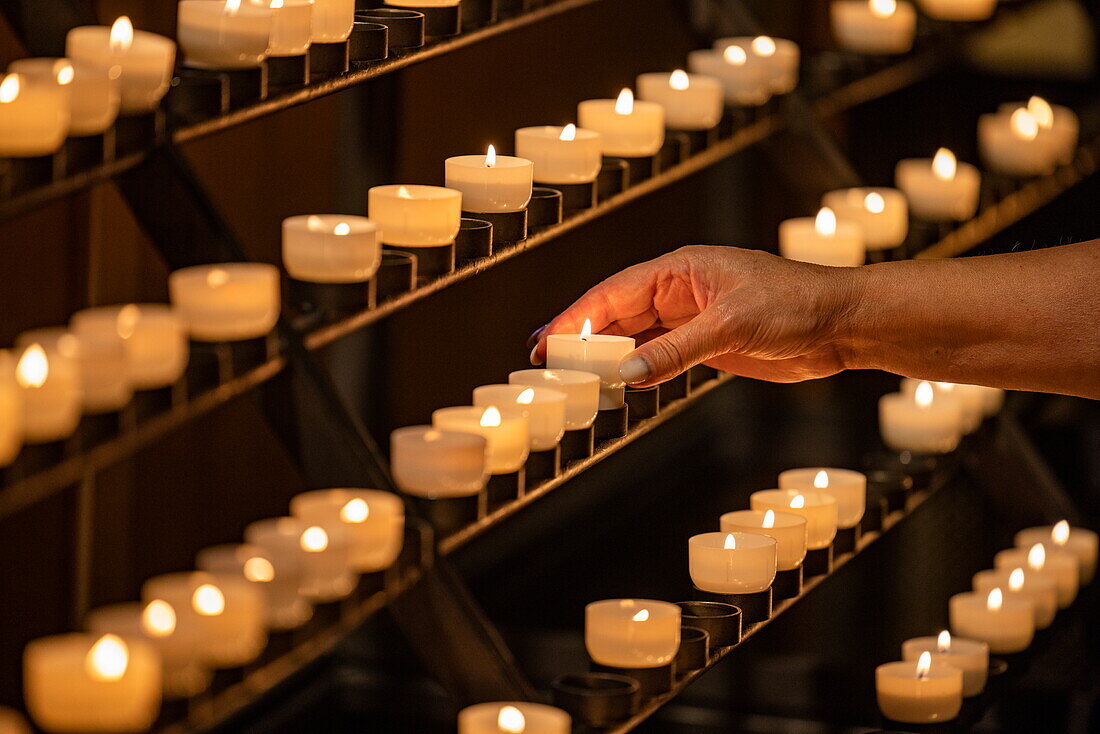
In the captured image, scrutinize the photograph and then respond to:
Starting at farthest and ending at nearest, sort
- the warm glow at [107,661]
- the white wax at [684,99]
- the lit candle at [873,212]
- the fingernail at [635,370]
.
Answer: the lit candle at [873,212]
the white wax at [684,99]
the fingernail at [635,370]
the warm glow at [107,661]

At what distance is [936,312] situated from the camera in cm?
191

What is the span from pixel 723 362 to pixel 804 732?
0.88m

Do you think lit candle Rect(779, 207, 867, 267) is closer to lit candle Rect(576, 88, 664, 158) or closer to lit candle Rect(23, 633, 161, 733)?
lit candle Rect(576, 88, 664, 158)

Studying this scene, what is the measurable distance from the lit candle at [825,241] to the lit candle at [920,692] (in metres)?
0.52

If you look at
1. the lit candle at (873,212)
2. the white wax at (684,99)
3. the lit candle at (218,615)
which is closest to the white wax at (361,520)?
the lit candle at (218,615)

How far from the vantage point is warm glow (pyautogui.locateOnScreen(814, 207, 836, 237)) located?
2.27m

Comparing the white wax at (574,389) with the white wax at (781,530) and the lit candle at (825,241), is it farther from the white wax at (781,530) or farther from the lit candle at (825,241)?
the lit candle at (825,241)

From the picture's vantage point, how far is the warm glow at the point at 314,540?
1354 millimetres

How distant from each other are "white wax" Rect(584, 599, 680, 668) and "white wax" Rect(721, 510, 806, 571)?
0.22 metres

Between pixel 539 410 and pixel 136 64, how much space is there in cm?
48

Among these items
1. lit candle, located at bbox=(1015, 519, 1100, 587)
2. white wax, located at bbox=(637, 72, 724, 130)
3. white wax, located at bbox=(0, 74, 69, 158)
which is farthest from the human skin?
white wax, located at bbox=(0, 74, 69, 158)

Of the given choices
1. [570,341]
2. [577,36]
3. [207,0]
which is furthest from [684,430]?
[207,0]

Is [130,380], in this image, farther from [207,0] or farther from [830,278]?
[830,278]

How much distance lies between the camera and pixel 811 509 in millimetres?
1958
